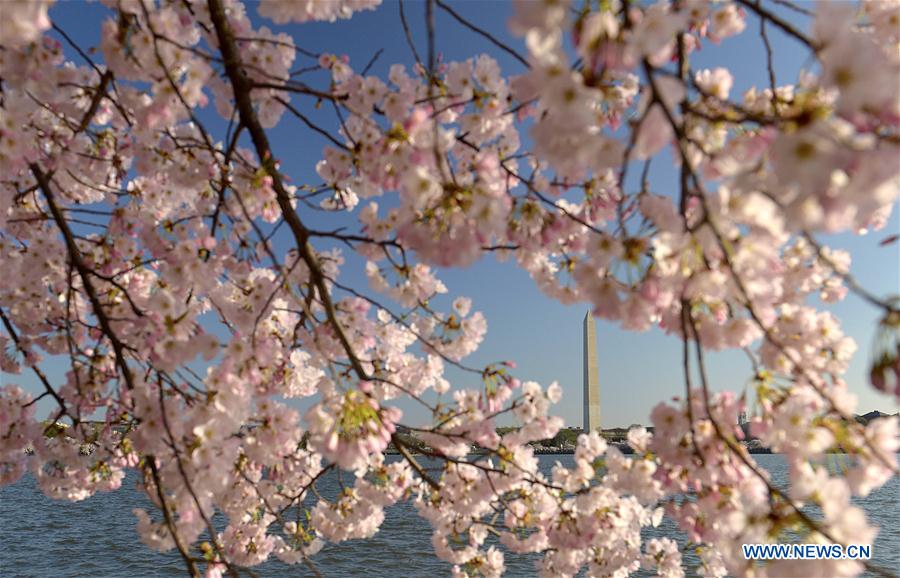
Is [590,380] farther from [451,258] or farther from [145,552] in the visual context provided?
[451,258]

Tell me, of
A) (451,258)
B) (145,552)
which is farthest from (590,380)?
(451,258)

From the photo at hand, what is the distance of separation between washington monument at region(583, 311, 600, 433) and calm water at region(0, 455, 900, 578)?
8.51 meters

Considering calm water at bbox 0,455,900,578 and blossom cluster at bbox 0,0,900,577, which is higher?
blossom cluster at bbox 0,0,900,577

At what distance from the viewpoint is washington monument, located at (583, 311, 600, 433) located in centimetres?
2316

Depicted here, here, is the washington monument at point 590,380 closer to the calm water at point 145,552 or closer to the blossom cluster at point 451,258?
the calm water at point 145,552

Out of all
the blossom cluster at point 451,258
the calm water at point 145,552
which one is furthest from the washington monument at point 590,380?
the blossom cluster at point 451,258

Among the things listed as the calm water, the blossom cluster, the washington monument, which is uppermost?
the washington monument

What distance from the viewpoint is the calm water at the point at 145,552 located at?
9844mm

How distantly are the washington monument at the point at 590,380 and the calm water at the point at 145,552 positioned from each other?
8.51 meters

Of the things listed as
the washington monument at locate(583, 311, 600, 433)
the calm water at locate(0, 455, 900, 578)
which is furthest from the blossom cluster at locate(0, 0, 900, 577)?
the washington monument at locate(583, 311, 600, 433)

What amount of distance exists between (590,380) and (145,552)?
58.4ft

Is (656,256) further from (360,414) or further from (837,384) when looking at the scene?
(360,414)

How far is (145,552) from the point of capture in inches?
457

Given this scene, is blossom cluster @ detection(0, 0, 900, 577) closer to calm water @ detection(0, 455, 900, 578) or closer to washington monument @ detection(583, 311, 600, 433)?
calm water @ detection(0, 455, 900, 578)
